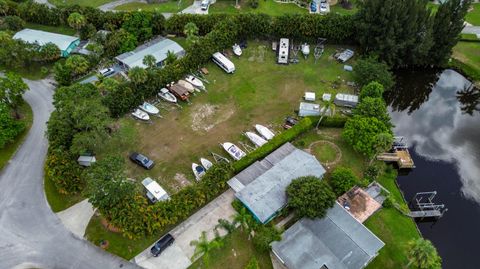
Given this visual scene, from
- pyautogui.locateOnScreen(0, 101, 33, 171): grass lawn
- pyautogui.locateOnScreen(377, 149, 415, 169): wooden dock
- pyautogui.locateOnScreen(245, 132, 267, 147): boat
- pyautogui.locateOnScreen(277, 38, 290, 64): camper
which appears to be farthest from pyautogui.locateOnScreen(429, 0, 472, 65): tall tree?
pyautogui.locateOnScreen(0, 101, 33, 171): grass lawn

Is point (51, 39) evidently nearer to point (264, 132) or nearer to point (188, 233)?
point (264, 132)

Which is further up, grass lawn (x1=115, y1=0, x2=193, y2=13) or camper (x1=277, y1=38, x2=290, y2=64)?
grass lawn (x1=115, y1=0, x2=193, y2=13)

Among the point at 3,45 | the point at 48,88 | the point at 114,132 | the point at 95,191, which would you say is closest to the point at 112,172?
the point at 95,191

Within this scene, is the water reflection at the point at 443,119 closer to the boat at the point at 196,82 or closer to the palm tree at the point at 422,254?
the palm tree at the point at 422,254

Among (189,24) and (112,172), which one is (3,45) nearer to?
(189,24)

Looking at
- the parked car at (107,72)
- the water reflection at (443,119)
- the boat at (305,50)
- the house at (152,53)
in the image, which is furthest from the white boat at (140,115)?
the water reflection at (443,119)

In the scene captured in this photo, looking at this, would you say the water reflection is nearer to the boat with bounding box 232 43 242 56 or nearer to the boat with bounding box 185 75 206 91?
the boat with bounding box 232 43 242 56

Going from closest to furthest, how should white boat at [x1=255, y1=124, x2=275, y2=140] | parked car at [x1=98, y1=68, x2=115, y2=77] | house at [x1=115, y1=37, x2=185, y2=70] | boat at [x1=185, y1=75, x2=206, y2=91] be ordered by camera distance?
1. white boat at [x1=255, y1=124, x2=275, y2=140]
2. boat at [x1=185, y1=75, x2=206, y2=91]
3. parked car at [x1=98, y1=68, x2=115, y2=77]
4. house at [x1=115, y1=37, x2=185, y2=70]

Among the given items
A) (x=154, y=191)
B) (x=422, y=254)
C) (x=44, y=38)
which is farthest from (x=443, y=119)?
(x=44, y=38)
